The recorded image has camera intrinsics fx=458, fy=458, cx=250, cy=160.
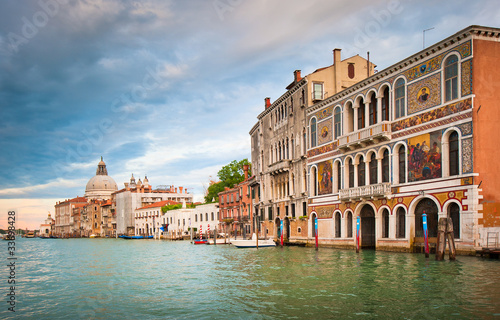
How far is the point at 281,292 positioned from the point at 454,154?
11.7m

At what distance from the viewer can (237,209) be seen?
52.2m

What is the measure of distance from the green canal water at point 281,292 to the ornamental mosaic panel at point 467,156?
3741 millimetres

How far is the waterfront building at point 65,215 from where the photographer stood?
13812cm

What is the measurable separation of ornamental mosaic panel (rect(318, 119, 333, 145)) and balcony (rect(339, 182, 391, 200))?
13.2 ft

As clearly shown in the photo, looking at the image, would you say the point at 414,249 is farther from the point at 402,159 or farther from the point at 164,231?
the point at 164,231

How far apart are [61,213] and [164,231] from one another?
8375cm

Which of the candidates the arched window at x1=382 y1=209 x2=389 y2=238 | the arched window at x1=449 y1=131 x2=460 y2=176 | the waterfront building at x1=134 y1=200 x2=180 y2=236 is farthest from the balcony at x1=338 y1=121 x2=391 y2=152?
the waterfront building at x1=134 y1=200 x2=180 y2=236

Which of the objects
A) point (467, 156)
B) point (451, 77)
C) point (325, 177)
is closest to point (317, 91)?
point (325, 177)

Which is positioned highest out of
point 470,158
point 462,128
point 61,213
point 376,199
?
point 462,128

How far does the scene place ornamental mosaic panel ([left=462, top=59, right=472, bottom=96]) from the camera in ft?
62.6

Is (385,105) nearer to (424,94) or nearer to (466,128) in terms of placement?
(424,94)

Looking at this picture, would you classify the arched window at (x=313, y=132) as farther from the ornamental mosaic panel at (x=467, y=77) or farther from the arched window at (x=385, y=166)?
the ornamental mosaic panel at (x=467, y=77)

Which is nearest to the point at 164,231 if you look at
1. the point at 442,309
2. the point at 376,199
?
the point at 376,199

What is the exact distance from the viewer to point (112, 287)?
1541 cm
